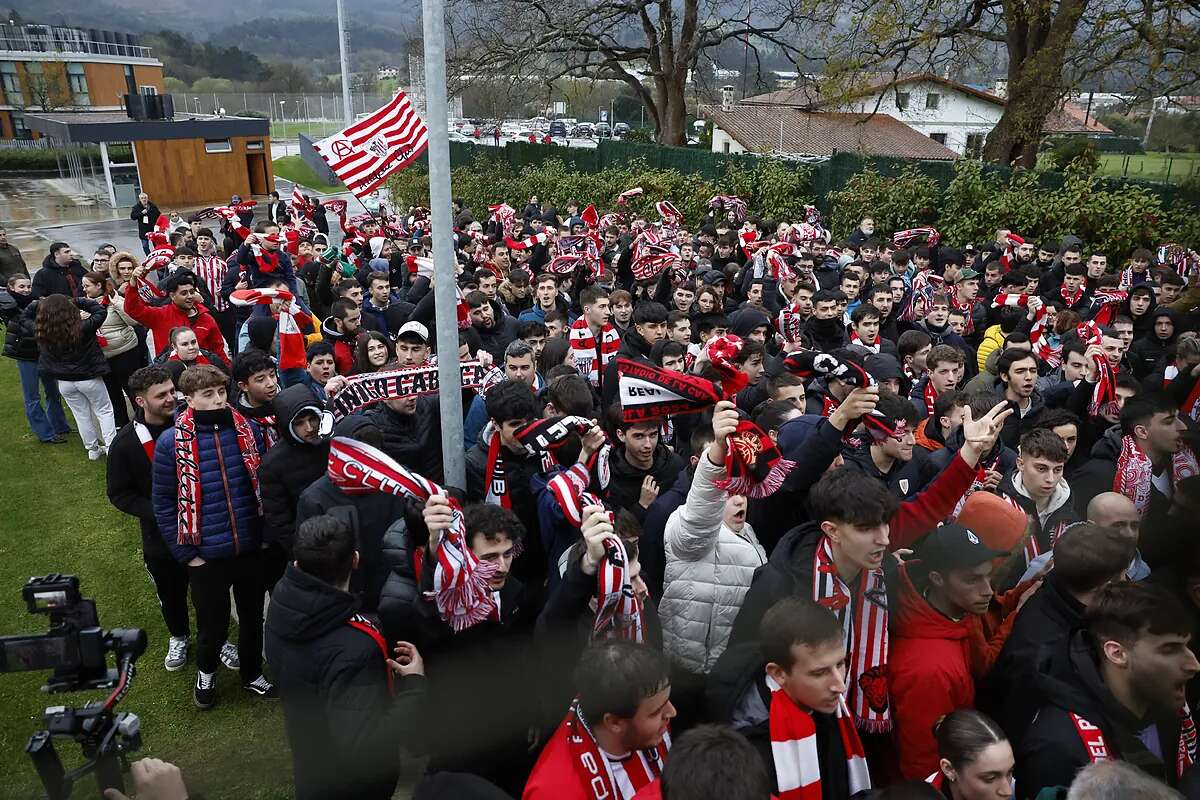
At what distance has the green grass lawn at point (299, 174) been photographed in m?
40.1

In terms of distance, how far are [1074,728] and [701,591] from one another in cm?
138

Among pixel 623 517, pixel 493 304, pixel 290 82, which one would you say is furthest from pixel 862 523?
pixel 290 82

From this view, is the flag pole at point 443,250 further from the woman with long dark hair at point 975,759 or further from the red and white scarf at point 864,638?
the woman with long dark hair at point 975,759

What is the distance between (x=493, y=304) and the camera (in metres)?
8.05

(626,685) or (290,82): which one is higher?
(290,82)

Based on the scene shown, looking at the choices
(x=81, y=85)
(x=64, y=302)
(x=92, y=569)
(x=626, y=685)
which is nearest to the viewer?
(x=626, y=685)

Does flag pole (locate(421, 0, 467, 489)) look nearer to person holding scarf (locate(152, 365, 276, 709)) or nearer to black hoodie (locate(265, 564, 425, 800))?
black hoodie (locate(265, 564, 425, 800))

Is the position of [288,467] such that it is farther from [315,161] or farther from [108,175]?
[108,175]

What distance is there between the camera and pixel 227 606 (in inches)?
188

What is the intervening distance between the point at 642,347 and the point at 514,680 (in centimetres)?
393

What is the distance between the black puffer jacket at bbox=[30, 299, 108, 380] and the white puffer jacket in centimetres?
677

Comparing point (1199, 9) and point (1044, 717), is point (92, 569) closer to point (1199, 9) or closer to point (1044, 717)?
point (1044, 717)

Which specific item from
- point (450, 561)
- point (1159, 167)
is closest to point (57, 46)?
point (1159, 167)

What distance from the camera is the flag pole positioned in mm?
3859
